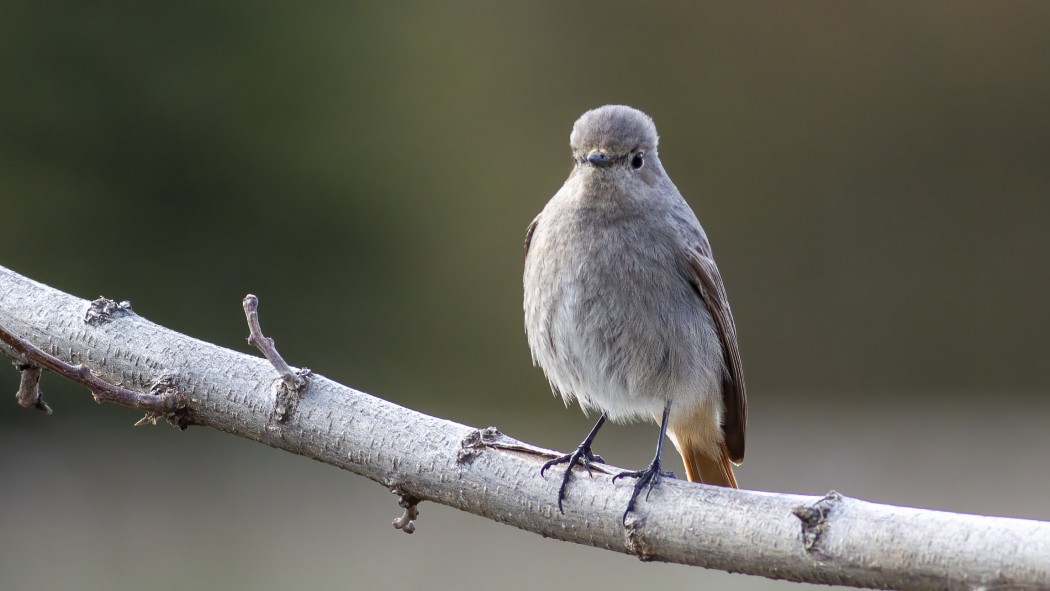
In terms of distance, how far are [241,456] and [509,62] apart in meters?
3.15

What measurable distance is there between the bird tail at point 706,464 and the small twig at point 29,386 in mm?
2192

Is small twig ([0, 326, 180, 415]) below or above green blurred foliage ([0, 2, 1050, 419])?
below

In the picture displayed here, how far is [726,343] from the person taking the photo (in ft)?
11.8

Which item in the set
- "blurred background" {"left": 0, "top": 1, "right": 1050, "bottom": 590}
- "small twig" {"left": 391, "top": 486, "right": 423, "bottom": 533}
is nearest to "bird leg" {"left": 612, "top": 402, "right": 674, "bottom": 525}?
"small twig" {"left": 391, "top": 486, "right": 423, "bottom": 533}

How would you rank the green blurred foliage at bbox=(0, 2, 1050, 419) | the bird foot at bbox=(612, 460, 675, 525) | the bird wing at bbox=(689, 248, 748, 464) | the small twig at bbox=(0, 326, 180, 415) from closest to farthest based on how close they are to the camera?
the small twig at bbox=(0, 326, 180, 415)
the bird foot at bbox=(612, 460, 675, 525)
the bird wing at bbox=(689, 248, 748, 464)
the green blurred foliage at bbox=(0, 2, 1050, 419)

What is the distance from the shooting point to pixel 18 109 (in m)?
6.36

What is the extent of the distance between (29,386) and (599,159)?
182 centimetres

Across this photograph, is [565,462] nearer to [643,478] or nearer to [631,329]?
[643,478]

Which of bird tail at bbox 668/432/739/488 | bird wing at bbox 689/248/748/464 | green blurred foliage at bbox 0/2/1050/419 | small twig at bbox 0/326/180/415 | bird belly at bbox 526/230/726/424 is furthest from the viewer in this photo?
→ green blurred foliage at bbox 0/2/1050/419

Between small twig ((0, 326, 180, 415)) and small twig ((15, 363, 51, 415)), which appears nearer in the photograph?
small twig ((0, 326, 180, 415))

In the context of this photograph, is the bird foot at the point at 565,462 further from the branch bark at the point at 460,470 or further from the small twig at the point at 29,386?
the small twig at the point at 29,386

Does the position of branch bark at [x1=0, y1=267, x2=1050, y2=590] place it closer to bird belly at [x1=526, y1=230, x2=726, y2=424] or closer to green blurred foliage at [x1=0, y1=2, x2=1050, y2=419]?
bird belly at [x1=526, y1=230, x2=726, y2=424]

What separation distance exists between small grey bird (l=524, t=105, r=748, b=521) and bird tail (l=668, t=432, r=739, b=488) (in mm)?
188

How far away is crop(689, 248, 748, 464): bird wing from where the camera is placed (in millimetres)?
3516
